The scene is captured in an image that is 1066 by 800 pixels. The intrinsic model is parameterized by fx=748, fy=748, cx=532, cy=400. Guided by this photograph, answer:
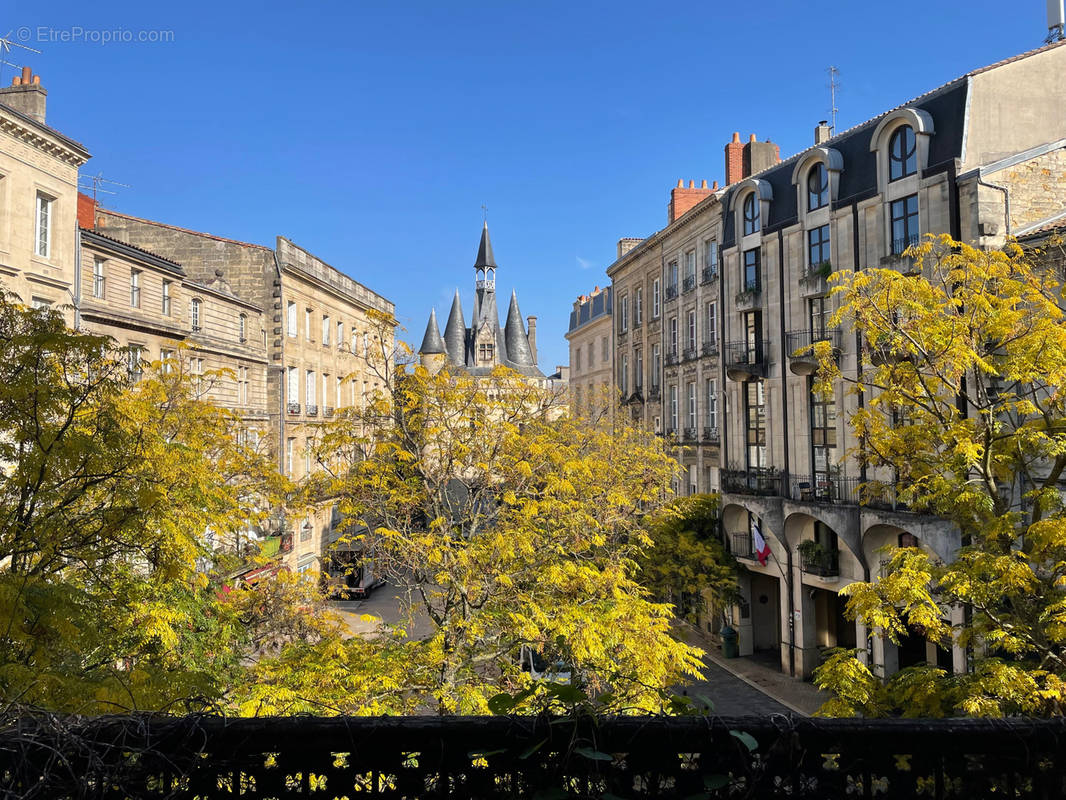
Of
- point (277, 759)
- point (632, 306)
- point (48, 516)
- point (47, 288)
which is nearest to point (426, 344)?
point (632, 306)

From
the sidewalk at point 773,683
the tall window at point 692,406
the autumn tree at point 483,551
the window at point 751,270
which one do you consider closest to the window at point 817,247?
the window at point 751,270

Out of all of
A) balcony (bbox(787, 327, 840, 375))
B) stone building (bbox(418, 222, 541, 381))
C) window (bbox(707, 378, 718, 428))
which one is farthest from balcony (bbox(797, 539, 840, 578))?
stone building (bbox(418, 222, 541, 381))

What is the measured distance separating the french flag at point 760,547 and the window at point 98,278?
23.5 meters

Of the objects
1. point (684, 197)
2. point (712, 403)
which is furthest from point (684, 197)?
point (712, 403)

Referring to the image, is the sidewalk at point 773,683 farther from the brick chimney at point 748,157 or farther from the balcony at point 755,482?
the brick chimney at point 748,157

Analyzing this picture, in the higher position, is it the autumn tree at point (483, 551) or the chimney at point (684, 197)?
the chimney at point (684, 197)

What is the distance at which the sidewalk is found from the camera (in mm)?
23078

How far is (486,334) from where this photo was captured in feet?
310

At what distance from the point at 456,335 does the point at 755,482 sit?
67752mm

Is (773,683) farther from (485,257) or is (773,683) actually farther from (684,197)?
(485,257)

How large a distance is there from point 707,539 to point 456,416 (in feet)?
57.7

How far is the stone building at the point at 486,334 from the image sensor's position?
303 feet

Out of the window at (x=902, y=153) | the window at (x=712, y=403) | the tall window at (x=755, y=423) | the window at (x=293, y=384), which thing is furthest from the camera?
the window at (x=293, y=384)

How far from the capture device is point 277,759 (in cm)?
306
